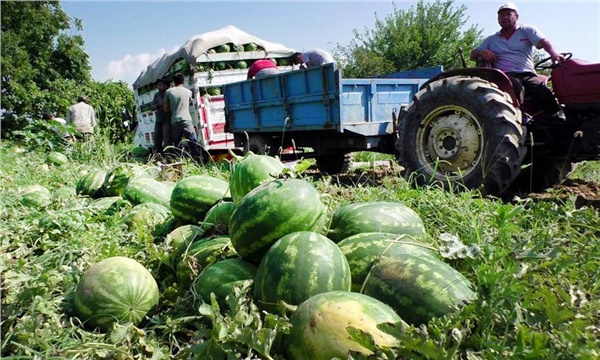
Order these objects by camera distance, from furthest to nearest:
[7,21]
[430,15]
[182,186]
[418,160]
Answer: [430,15], [7,21], [418,160], [182,186]

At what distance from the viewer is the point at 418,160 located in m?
5.29

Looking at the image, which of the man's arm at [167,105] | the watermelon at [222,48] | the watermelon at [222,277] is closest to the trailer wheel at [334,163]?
the man's arm at [167,105]

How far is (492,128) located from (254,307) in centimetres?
395

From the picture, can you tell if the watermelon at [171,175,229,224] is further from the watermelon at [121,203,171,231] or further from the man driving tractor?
the man driving tractor

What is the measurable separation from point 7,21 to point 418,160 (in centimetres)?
3093

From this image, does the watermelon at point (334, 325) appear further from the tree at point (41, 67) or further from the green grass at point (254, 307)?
the tree at point (41, 67)

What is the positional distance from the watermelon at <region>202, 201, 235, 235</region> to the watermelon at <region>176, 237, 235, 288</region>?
0.20m

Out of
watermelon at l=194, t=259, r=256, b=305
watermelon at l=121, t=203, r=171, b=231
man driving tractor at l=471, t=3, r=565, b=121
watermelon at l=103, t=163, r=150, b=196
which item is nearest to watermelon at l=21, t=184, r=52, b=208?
watermelon at l=103, t=163, r=150, b=196

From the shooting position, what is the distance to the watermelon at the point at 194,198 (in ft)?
9.20

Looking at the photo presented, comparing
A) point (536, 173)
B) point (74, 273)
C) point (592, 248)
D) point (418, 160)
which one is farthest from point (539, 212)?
point (536, 173)

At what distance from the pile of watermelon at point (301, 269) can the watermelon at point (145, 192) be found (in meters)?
0.68

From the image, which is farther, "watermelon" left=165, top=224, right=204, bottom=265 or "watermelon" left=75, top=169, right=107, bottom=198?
"watermelon" left=75, top=169, right=107, bottom=198

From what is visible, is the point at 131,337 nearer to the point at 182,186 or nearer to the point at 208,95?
the point at 182,186

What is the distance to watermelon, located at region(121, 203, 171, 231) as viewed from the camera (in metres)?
2.95
